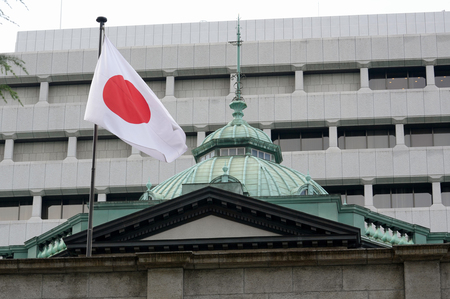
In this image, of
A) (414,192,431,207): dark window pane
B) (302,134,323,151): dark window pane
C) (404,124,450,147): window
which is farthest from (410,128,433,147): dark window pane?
(302,134,323,151): dark window pane

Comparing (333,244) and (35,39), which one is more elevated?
(35,39)

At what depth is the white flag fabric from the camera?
25.3 meters

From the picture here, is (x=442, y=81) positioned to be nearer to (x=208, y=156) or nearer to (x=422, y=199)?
(x=422, y=199)

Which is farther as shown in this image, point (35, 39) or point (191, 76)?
point (35, 39)

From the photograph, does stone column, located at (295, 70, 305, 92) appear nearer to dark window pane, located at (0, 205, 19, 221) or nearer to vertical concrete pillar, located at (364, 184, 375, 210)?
vertical concrete pillar, located at (364, 184, 375, 210)

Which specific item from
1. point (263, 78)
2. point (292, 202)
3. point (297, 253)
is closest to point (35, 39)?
point (263, 78)

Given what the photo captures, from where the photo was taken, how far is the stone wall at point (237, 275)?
19.3 meters

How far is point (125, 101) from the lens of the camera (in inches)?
1019

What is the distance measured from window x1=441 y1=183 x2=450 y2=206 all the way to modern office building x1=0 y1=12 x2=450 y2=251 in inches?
2.7

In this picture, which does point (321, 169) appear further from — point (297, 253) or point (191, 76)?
point (297, 253)

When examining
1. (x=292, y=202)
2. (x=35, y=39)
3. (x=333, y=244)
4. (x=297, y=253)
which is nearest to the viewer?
(x=297, y=253)

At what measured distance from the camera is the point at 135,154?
65.9m

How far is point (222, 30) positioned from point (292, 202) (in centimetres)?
3229

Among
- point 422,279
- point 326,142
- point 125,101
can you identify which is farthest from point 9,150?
point 422,279
